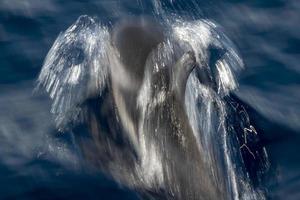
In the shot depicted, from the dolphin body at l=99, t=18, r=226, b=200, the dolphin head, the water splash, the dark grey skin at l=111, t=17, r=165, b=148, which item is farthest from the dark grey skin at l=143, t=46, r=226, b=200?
the dolphin head

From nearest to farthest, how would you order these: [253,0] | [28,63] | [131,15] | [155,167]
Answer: [155,167] → [28,63] → [131,15] → [253,0]

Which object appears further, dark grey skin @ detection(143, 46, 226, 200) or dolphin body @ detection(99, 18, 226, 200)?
dolphin body @ detection(99, 18, 226, 200)

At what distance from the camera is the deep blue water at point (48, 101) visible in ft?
34.1

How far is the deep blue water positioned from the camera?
10398 millimetres

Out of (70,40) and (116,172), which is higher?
(70,40)

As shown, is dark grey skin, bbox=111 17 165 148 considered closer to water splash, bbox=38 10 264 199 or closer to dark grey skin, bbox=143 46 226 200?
water splash, bbox=38 10 264 199

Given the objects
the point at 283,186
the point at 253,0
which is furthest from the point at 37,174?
the point at 253,0

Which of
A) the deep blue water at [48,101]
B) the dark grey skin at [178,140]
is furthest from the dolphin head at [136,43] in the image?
the deep blue water at [48,101]

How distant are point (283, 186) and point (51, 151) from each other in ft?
10.2

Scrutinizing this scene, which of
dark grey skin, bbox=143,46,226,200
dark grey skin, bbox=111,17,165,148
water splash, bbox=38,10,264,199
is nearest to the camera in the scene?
dark grey skin, bbox=143,46,226,200

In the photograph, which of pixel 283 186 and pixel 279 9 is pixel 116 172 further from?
pixel 279 9

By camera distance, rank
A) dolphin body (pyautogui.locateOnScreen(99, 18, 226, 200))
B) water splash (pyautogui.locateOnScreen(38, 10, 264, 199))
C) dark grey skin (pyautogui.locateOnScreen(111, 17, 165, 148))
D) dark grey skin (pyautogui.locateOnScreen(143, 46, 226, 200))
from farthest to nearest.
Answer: dark grey skin (pyautogui.locateOnScreen(111, 17, 165, 148))
water splash (pyautogui.locateOnScreen(38, 10, 264, 199))
dolphin body (pyautogui.locateOnScreen(99, 18, 226, 200))
dark grey skin (pyautogui.locateOnScreen(143, 46, 226, 200))

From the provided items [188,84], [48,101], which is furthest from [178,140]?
[48,101]

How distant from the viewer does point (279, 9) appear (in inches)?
559
